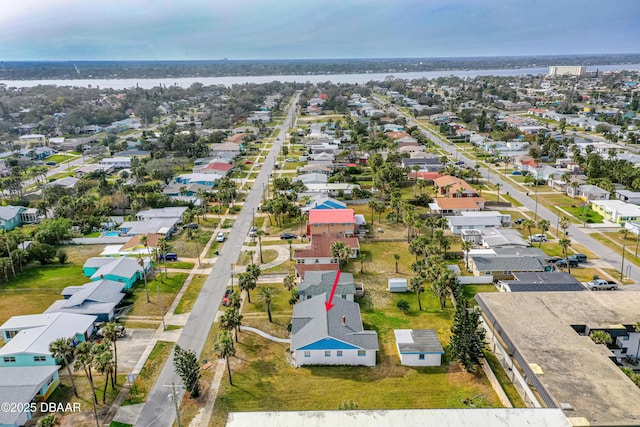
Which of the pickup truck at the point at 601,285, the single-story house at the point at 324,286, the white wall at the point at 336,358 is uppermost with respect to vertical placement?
the single-story house at the point at 324,286

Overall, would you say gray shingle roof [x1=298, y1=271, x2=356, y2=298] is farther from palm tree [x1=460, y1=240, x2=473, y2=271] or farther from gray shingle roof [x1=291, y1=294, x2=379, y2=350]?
palm tree [x1=460, y1=240, x2=473, y2=271]

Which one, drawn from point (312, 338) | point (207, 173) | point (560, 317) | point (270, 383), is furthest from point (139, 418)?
point (207, 173)

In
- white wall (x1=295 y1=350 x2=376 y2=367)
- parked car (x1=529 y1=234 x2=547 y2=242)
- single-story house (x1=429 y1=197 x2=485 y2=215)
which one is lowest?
white wall (x1=295 y1=350 x2=376 y2=367)

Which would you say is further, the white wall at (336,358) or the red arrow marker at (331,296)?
the red arrow marker at (331,296)

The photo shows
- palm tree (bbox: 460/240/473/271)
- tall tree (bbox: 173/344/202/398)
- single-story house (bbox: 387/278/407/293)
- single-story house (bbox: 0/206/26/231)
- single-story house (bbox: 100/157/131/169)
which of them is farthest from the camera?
single-story house (bbox: 100/157/131/169)

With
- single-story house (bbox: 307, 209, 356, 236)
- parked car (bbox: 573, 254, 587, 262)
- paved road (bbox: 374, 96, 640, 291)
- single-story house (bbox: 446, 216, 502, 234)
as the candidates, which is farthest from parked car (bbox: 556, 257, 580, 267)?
single-story house (bbox: 307, 209, 356, 236)

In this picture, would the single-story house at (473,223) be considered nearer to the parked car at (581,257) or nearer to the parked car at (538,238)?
the parked car at (538,238)

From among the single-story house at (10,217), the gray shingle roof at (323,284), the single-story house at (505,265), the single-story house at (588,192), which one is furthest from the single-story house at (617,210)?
the single-story house at (10,217)

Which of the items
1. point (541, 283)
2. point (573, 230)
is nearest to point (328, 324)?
point (541, 283)
